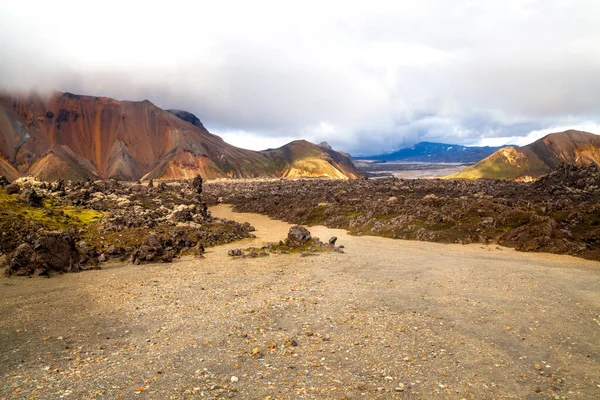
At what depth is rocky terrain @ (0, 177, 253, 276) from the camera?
36.1 metres

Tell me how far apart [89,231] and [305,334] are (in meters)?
46.1

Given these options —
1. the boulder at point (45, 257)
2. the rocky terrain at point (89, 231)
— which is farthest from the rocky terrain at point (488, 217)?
the boulder at point (45, 257)

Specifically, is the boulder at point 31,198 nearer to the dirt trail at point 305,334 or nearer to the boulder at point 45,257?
the boulder at point 45,257

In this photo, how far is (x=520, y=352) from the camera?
58.2 feet

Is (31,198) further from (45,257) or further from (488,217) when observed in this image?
(488,217)

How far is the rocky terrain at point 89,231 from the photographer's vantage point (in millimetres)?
36062

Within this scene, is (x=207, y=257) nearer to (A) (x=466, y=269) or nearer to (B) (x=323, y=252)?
(B) (x=323, y=252)

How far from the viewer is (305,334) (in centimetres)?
1991

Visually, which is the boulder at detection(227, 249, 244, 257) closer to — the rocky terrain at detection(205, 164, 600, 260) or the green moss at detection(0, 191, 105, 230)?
the green moss at detection(0, 191, 105, 230)

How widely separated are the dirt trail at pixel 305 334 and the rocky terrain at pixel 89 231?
4195 mm

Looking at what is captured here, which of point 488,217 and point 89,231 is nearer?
point 89,231

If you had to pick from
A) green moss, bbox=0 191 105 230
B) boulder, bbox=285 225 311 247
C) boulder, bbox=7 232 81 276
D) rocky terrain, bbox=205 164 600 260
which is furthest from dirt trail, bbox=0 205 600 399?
green moss, bbox=0 191 105 230

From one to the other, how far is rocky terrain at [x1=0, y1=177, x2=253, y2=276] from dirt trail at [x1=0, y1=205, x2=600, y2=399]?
13.8 feet

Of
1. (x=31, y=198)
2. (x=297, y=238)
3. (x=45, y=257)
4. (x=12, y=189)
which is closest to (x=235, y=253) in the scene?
(x=297, y=238)
